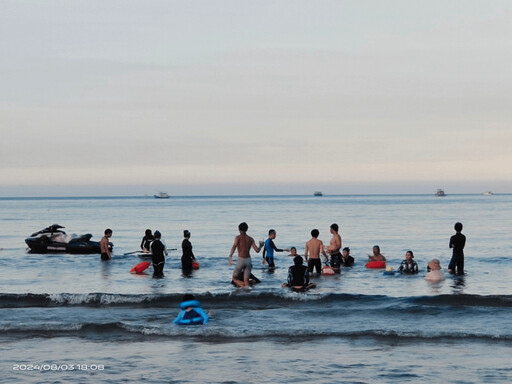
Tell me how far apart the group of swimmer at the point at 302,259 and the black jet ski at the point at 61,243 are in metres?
7.69

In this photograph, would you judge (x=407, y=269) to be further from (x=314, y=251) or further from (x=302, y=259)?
(x=302, y=259)

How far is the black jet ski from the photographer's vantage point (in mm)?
41438

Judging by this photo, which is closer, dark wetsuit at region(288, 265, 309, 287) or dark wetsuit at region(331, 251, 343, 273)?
dark wetsuit at region(288, 265, 309, 287)

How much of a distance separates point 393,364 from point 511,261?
2521 cm

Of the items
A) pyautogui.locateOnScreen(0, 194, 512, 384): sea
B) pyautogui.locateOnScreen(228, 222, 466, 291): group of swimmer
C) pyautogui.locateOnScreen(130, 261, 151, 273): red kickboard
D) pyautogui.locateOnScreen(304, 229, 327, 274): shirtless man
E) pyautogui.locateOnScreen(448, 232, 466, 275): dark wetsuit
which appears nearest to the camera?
pyautogui.locateOnScreen(0, 194, 512, 384): sea

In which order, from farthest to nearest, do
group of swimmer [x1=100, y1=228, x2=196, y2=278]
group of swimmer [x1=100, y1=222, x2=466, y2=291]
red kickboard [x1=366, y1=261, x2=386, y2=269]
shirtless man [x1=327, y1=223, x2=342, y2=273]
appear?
red kickboard [x1=366, y1=261, x2=386, y2=269]
group of swimmer [x1=100, y1=228, x2=196, y2=278]
shirtless man [x1=327, y1=223, x2=342, y2=273]
group of swimmer [x1=100, y1=222, x2=466, y2=291]

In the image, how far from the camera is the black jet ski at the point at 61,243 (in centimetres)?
4144

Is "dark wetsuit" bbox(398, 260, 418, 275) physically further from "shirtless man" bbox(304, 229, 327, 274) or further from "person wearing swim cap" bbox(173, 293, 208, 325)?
"person wearing swim cap" bbox(173, 293, 208, 325)

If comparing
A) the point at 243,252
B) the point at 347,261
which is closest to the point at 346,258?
the point at 347,261

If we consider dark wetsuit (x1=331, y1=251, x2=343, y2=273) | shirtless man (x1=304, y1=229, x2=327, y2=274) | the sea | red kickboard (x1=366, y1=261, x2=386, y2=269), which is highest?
shirtless man (x1=304, y1=229, x2=327, y2=274)

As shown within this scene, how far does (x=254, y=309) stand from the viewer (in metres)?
21.8

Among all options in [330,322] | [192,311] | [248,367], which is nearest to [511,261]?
[330,322]

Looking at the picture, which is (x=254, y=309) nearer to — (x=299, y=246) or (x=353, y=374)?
(x=353, y=374)

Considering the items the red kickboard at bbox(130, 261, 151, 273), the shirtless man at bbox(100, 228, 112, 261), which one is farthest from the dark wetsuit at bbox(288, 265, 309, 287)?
the shirtless man at bbox(100, 228, 112, 261)
